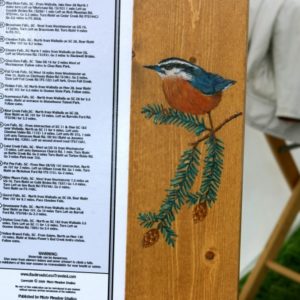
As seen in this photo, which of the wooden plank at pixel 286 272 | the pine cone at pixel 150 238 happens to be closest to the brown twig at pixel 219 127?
the pine cone at pixel 150 238

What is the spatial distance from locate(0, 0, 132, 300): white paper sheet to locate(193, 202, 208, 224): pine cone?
94 mm

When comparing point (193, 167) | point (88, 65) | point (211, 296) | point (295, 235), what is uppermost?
point (88, 65)

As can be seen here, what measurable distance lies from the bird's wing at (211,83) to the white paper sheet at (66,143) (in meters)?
0.10

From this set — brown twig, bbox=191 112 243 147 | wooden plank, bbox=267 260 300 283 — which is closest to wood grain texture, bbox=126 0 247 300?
brown twig, bbox=191 112 243 147

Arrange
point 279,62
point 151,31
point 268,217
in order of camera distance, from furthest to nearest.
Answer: point 268,217
point 279,62
point 151,31

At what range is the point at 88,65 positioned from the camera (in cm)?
76

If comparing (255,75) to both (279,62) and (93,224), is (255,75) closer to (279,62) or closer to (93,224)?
(279,62)

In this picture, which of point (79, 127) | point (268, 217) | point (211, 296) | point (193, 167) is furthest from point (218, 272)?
point (268, 217)

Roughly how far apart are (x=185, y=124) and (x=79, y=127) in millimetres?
142

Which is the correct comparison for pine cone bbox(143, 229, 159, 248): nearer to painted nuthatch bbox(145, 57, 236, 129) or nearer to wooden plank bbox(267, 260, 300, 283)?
painted nuthatch bbox(145, 57, 236, 129)

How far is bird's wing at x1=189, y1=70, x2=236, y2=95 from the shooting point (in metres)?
0.75

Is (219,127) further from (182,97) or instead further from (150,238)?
(150,238)

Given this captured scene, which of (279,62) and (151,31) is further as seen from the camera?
(279,62)

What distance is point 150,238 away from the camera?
0.77m
